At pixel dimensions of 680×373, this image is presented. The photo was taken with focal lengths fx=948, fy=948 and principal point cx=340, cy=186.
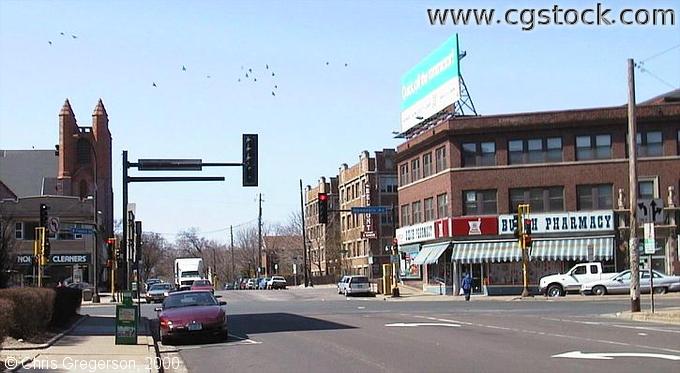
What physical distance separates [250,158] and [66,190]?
7242 centimetres

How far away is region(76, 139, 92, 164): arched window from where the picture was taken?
10150cm

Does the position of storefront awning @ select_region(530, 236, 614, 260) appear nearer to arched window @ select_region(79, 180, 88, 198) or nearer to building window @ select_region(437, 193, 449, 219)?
building window @ select_region(437, 193, 449, 219)

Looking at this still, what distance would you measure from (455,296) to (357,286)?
805cm

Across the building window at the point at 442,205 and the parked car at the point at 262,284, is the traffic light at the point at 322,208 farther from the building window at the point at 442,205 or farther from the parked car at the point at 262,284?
the parked car at the point at 262,284

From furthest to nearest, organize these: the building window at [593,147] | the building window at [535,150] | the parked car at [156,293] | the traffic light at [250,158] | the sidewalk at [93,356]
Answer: the parked car at [156,293] < the building window at [535,150] < the building window at [593,147] < the traffic light at [250,158] < the sidewalk at [93,356]

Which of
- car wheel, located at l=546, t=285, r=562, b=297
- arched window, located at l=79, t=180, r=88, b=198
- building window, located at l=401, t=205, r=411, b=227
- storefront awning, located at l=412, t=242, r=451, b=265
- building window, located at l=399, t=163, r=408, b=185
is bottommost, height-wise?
car wheel, located at l=546, t=285, r=562, b=297

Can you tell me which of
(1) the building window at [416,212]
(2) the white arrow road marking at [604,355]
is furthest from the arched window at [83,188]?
(2) the white arrow road marking at [604,355]

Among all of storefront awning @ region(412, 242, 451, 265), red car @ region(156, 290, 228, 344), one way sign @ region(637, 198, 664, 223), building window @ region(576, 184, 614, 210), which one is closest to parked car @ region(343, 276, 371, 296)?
storefront awning @ region(412, 242, 451, 265)

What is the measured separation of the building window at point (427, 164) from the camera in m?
66.5

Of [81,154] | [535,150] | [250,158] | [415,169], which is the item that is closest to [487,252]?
[535,150]

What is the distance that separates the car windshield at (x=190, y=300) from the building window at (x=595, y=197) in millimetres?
38303

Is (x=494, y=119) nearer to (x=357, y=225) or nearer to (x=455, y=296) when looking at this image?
(x=455, y=296)

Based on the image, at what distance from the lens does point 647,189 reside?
Result: 58.8 meters

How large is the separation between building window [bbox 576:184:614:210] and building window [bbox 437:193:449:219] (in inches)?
332
